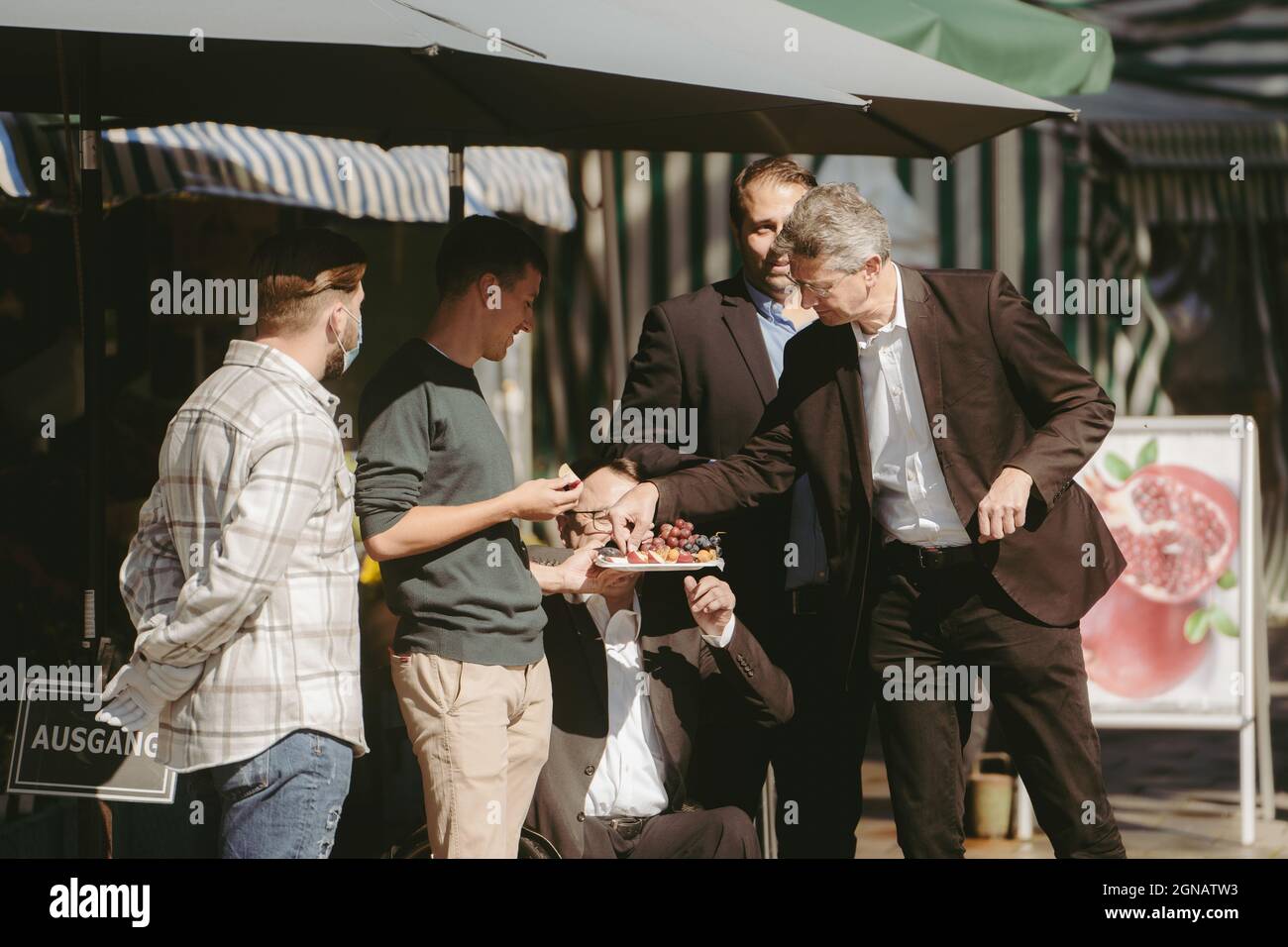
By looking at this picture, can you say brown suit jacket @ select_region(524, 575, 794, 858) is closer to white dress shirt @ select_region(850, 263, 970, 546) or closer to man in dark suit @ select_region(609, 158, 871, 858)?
man in dark suit @ select_region(609, 158, 871, 858)

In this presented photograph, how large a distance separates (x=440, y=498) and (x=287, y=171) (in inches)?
120

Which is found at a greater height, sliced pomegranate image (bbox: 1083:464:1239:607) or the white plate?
the white plate

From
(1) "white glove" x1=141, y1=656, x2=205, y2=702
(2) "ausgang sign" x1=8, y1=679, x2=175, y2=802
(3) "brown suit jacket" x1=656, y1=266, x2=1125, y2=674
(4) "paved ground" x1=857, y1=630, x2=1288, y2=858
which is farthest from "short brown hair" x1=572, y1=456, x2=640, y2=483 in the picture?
(4) "paved ground" x1=857, y1=630, x2=1288, y2=858

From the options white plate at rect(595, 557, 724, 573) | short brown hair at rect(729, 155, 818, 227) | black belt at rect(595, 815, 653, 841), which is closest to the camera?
white plate at rect(595, 557, 724, 573)

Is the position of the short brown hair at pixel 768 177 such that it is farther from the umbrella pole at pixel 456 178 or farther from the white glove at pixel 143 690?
the white glove at pixel 143 690

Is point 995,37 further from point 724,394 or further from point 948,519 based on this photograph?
point 948,519

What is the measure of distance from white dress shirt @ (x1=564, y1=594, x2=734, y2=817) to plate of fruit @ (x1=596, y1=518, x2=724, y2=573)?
9.2 inches

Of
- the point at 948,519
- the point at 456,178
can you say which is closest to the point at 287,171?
the point at 456,178

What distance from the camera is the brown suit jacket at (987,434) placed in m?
4.10

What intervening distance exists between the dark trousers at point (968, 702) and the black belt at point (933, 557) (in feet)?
0.07

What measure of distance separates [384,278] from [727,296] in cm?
408

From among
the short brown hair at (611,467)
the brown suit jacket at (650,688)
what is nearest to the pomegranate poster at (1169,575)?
the brown suit jacket at (650,688)

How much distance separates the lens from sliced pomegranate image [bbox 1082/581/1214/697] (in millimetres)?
6395

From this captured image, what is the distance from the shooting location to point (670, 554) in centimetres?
421
